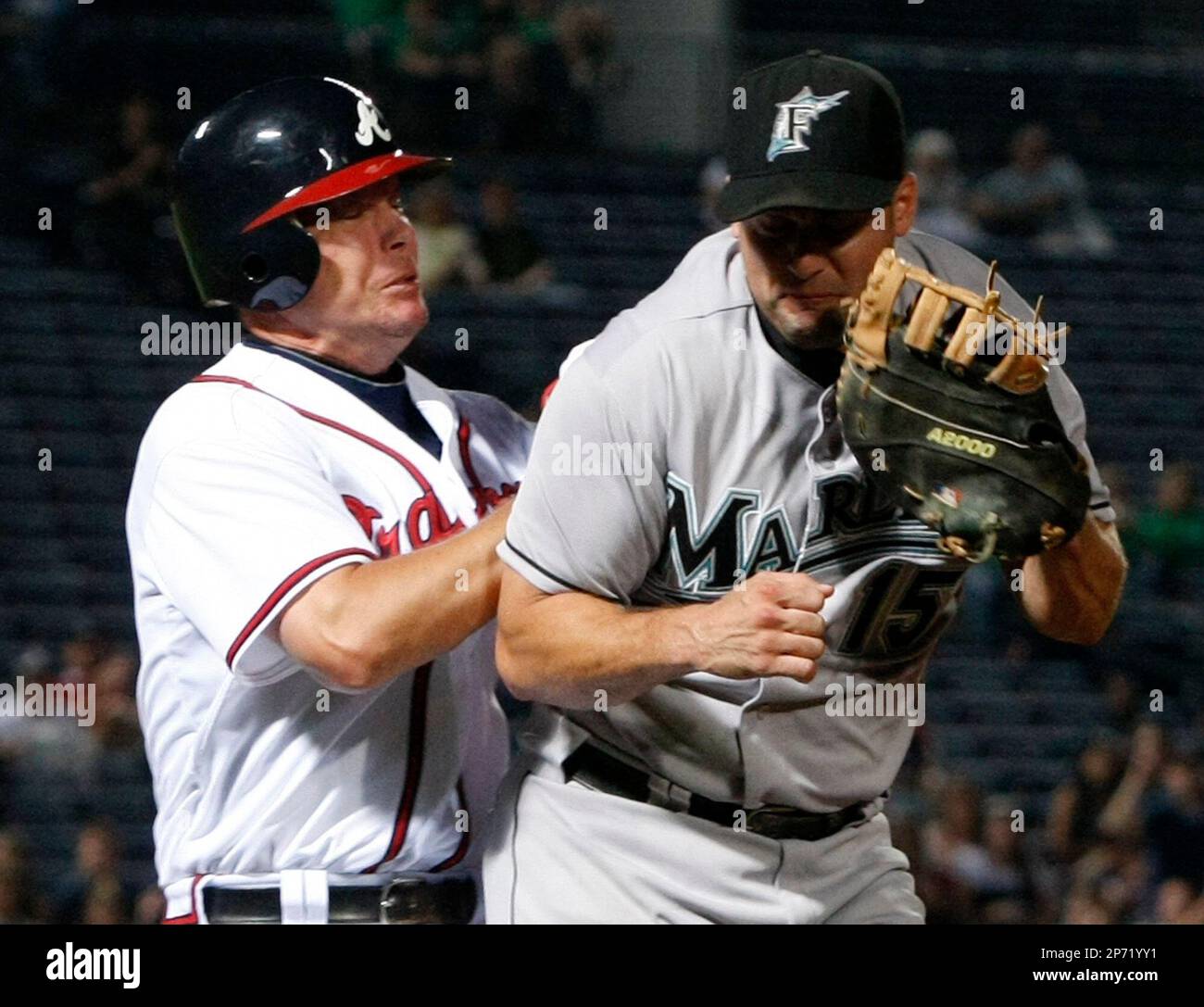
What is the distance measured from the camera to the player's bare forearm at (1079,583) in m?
2.02

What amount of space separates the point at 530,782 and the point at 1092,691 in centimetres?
363

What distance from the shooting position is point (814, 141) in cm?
190

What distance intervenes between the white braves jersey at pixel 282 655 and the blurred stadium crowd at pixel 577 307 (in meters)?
2.10

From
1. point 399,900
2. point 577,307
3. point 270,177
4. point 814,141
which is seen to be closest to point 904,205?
point 814,141

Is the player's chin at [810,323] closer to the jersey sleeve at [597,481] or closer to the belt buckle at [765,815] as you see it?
the jersey sleeve at [597,481]

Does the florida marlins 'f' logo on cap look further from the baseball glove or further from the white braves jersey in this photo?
the white braves jersey

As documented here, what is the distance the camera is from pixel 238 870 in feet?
7.27

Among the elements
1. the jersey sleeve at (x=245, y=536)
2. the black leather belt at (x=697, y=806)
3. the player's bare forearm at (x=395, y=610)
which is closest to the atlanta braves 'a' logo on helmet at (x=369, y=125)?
the jersey sleeve at (x=245, y=536)

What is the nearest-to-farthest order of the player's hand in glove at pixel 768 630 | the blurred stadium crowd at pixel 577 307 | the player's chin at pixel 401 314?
the player's hand in glove at pixel 768 630
the player's chin at pixel 401 314
the blurred stadium crowd at pixel 577 307

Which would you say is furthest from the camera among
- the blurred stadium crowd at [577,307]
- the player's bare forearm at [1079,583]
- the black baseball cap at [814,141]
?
the blurred stadium crowd at [577,307]

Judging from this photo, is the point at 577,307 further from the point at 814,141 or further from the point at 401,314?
the point at 814,141

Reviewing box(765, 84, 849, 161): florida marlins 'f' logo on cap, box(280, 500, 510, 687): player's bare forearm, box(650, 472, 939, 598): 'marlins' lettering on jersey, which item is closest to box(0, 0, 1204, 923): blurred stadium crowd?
box(280, 500, 510, 687): player's bare forearm

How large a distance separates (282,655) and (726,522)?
0.48m
